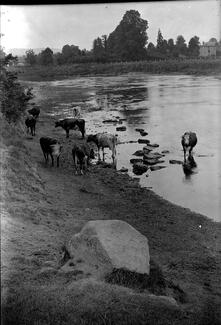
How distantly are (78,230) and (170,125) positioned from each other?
22.6 metres

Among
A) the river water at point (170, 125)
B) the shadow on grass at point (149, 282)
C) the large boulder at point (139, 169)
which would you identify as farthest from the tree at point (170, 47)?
the shadow on grass at point (149, 282)

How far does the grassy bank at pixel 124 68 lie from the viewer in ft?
290

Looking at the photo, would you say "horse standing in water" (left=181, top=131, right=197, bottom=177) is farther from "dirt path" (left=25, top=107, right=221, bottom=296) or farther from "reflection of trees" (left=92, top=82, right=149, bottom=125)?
"reflection of trees" (left=92, top=82, right=149, bottom=125)

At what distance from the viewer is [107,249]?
10453mm

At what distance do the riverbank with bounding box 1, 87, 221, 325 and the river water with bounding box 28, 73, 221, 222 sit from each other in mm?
1447

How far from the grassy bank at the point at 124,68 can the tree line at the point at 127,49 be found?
3.04 meters

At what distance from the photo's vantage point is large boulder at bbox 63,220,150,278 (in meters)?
10.2

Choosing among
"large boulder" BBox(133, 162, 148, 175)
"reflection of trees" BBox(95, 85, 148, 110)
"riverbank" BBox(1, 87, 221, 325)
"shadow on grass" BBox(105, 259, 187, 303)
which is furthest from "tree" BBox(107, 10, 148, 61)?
"shadow on grass" BBox(105, 259, 187, 303)

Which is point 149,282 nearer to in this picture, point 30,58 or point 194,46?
point 194,46

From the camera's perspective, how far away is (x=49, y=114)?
44375 mm

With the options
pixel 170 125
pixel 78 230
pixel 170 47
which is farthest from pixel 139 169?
pixel 170 47

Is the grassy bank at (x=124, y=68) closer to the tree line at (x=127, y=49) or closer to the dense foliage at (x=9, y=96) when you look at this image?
the tree line at (x=127, y=49)

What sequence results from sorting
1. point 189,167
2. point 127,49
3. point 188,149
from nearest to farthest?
1. point 189,167
2. point 188,149
3. point 127,49

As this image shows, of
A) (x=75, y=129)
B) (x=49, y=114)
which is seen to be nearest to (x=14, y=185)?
(x=75, y=129)
